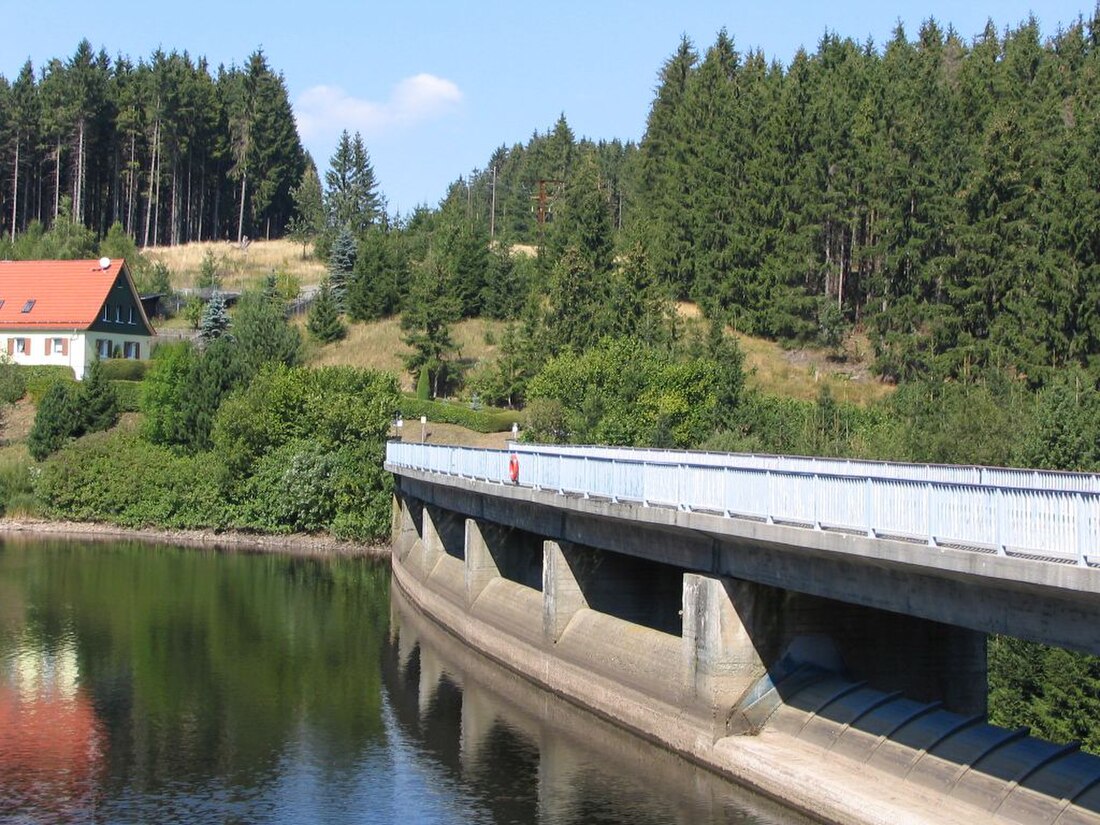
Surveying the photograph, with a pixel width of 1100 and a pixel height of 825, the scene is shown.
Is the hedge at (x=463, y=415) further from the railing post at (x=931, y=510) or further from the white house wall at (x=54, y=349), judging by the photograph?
the railing post at (x=931, y=510)

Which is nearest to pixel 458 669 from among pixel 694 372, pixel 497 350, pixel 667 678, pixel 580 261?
pixel 667 678

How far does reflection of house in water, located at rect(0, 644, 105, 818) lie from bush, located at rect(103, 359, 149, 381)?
44.5 metres

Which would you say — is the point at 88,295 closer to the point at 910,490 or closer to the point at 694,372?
the point at 694,372

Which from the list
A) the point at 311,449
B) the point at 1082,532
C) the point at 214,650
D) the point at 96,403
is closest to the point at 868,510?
the point at 1082,532

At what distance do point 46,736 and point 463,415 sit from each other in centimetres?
4580

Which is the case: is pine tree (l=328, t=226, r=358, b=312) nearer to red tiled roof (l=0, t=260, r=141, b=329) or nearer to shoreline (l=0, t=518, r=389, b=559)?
red tiled roof (l=0, t=260, r=141, b=329)

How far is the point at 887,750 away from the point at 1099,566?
6.26 metres

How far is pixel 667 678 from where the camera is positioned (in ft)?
89.7

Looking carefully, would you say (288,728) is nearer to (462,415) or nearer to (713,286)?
(462,415)

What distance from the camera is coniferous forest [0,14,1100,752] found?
60.4 m

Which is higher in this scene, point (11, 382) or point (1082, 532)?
point (11, 382)

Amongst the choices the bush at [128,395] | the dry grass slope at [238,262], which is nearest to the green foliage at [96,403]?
the bush at [128,395]

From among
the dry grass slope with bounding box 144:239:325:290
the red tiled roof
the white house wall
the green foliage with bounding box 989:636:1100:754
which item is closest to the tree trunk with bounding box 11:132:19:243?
the dry grass slope with bounding box 144:239:325:290

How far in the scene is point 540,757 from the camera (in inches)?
1072
